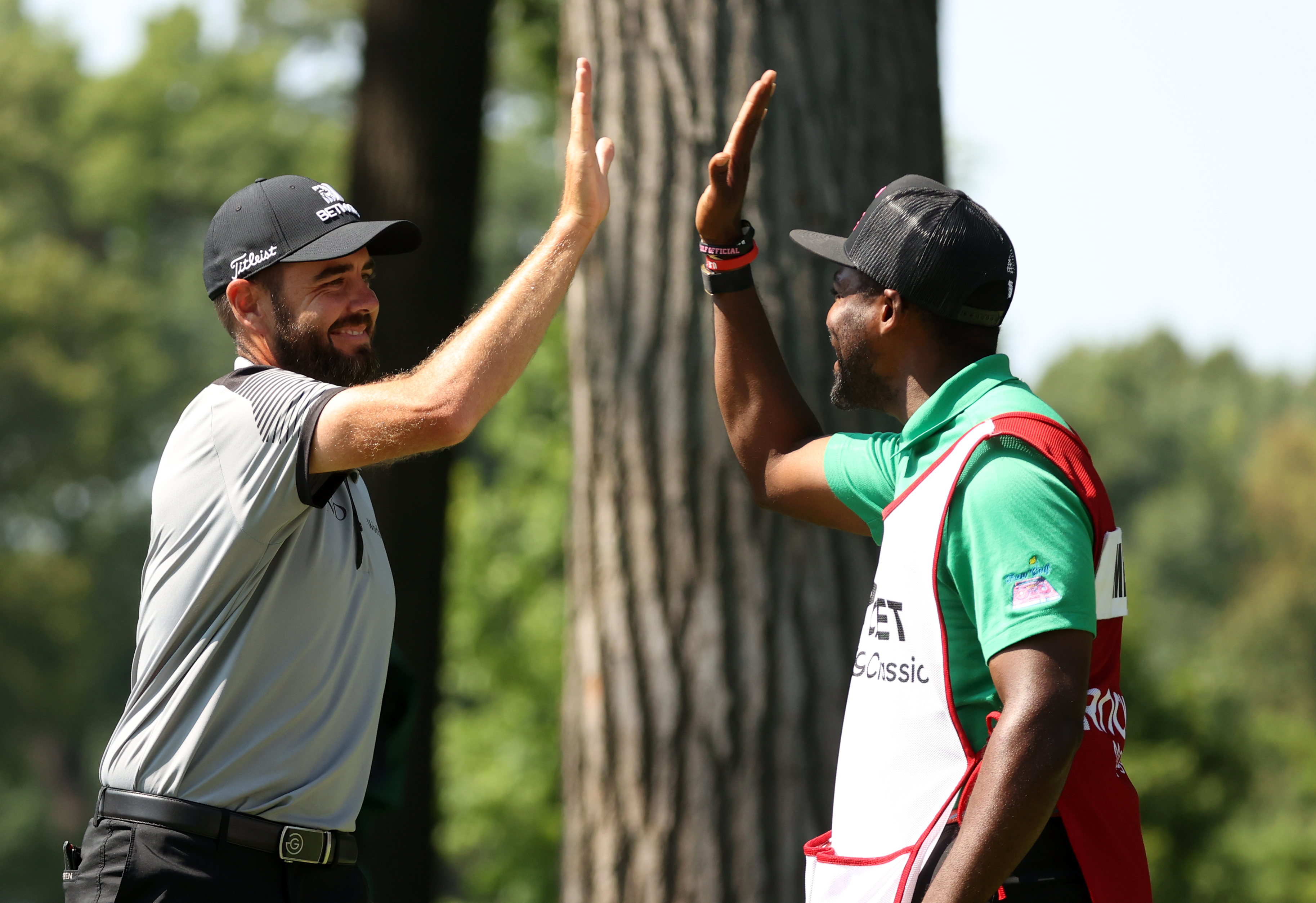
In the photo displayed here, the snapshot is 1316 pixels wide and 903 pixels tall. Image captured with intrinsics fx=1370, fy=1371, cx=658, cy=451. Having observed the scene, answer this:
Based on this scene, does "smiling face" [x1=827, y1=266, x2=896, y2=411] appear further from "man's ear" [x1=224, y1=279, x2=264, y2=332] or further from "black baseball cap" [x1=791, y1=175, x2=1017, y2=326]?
"man's ear" [x1=224, y1=279, x2=264, y2=332]

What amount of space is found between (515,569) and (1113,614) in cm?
2149

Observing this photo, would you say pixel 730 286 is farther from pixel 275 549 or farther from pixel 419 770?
pixel 419 770

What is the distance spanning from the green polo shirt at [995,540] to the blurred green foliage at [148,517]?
63.4ft

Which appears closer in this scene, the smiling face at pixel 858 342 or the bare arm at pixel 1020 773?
the bare arm at pixel 1020 773

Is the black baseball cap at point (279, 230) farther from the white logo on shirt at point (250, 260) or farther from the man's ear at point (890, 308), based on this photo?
the man's ear at point (890, 308)

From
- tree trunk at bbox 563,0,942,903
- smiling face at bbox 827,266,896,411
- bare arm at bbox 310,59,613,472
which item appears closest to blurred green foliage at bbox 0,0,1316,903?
tree trunk at bbox 563,0,942,903

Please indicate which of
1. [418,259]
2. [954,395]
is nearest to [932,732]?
[954,395]

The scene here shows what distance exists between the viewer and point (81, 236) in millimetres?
42844

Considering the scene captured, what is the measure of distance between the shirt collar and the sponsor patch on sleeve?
1.44ft

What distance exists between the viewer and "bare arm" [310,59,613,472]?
246cm

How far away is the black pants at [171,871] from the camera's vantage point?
→ 2.62 metres

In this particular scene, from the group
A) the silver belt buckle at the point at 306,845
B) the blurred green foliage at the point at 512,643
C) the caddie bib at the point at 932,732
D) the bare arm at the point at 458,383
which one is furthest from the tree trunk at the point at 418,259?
the blurred green foliage at the point at 512,643

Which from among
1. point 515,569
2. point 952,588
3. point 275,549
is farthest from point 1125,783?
point 515,569

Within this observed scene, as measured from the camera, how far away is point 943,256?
2.68 m
